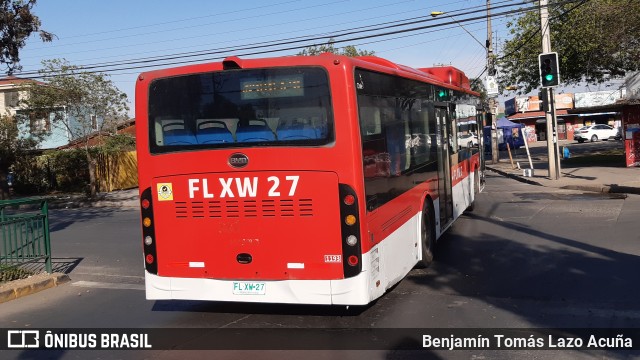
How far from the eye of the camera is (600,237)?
1071cm

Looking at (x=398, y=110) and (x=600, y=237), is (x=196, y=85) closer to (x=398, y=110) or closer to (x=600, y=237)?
(x=398, y=110)

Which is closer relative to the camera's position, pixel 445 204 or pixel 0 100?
pixel 445 204

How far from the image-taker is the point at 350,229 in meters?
6.01

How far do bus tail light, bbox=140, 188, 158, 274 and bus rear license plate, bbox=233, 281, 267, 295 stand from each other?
1.01 metres

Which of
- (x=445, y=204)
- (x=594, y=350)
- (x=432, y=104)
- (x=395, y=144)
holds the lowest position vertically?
(x=594, y=350)

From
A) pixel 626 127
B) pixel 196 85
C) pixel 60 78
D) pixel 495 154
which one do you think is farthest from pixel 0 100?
pixel 196 85

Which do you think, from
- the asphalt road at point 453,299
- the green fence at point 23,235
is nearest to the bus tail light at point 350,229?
the asphalt road at point 453,299

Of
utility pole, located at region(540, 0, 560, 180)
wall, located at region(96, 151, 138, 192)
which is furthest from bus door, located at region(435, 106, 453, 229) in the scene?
wall, located at region(96, 151, 138, 192)

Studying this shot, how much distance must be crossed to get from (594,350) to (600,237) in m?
5.82

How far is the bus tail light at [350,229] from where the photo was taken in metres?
5.98

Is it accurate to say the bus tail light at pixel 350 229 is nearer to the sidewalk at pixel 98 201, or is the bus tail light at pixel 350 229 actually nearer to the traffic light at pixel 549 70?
the traffic light at pixel 549 70

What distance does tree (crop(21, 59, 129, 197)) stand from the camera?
87.5 ft

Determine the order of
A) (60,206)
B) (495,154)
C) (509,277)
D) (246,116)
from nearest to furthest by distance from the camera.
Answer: (246,116) < (509,277) < (60,206) < (495,154)

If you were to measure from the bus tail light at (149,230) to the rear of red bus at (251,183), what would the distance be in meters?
0.01
